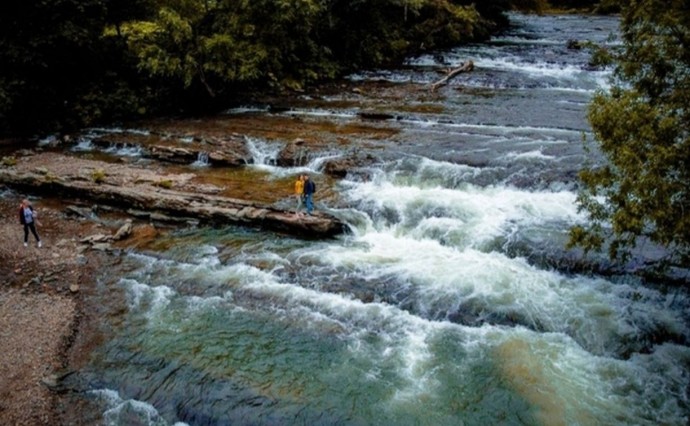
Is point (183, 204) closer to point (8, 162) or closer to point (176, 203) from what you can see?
point (176, 203)

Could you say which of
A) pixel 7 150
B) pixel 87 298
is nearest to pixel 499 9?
pixel 7 150

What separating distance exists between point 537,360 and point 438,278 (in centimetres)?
414

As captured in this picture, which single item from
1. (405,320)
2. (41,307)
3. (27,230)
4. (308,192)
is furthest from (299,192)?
(27,230)

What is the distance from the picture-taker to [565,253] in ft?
55.6

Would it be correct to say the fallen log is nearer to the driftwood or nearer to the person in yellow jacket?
the person in yellow jacket

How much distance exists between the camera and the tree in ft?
33.1

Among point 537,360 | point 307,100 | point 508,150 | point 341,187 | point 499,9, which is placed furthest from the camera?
point 499,9

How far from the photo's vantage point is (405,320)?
1477cm

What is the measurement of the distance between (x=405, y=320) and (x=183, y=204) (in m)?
11.1

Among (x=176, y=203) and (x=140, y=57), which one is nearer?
(x=176, y=203)

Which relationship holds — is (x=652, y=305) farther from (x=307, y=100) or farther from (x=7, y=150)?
(x=7, y=150)

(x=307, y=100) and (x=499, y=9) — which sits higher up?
(x=499, y=9)

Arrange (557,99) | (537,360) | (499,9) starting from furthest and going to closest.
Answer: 1. (499,9)
2. (557,99)
3. (537,360)

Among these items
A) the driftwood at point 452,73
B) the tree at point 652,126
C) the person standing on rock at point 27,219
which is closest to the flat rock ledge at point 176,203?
the person standing on rock at point 27,219
